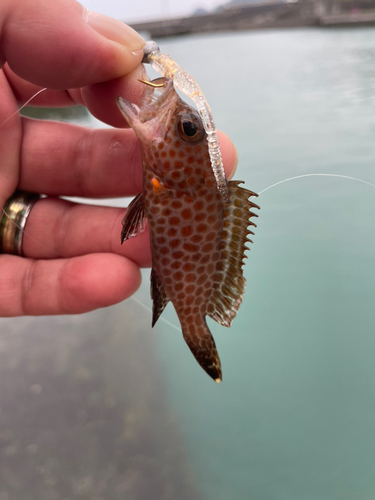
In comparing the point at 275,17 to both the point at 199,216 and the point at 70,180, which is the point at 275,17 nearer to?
the point at 70,180

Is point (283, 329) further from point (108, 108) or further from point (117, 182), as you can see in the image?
point (108, 108)

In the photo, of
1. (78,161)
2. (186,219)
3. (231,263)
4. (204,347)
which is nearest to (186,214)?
(186,219)

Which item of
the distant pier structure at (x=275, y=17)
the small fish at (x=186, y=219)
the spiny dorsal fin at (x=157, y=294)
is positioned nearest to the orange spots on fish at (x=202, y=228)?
the small fish at (x=186, y=219)

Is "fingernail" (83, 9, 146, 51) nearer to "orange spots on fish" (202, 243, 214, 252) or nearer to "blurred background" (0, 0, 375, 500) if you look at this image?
"orange spots on fish" (202, 243, 214, 252)

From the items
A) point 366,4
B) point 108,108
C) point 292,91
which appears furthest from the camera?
point 366,4

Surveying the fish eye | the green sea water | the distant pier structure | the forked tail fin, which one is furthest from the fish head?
the distant pier structure

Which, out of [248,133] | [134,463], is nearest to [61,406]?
[134,463]
